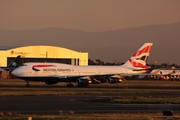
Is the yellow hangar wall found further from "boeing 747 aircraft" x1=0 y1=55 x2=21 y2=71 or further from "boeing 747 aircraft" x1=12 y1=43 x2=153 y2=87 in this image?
"boeing 747 aircraft" x1=12 y1=43 x2=153 y2=87

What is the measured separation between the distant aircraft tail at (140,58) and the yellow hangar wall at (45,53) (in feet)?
136

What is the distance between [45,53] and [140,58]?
142 ft

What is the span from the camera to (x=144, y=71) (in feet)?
278

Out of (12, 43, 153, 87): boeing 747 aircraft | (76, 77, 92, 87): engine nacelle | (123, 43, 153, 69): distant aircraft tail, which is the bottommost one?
(76, 77, 92, 87): engine nacelle

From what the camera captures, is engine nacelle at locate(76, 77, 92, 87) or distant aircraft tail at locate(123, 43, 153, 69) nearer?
engine nacelle at locate(76, 77, 92, 87)

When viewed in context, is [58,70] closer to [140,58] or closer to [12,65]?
[140,58]

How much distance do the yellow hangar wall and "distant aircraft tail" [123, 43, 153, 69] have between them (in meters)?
41.6

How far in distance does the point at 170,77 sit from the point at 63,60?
28.1m

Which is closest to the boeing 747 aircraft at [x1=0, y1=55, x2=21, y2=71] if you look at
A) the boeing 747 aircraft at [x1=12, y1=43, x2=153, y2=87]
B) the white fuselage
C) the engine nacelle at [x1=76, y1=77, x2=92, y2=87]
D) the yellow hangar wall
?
the yellow hangar wall

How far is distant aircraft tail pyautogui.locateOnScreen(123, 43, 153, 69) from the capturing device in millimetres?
87625

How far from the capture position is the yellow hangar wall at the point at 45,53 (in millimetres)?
125731

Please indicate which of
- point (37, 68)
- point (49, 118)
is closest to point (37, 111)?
point (49, 118)

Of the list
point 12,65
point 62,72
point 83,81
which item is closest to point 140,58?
point 83,81

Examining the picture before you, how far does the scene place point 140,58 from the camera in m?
87.8
